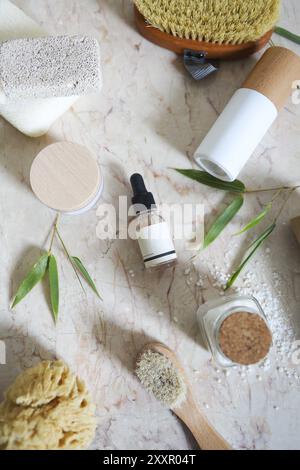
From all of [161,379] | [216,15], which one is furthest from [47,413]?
[216,15]

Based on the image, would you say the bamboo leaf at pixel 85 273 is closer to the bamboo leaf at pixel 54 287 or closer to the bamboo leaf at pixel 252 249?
the bamboo leaf at pixel 54 287

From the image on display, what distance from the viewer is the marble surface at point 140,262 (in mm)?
711

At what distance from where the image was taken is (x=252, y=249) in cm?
73

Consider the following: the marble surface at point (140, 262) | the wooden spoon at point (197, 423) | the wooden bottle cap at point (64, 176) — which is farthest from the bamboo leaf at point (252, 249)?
the wooden bottle cap at point (64, 176)

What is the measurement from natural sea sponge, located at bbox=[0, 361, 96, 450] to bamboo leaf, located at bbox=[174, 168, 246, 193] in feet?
1.18

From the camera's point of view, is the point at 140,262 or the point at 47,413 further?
the point at 140,262

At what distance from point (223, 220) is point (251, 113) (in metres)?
0.17

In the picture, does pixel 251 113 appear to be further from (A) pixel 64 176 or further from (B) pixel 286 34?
(A) pixel 64 176

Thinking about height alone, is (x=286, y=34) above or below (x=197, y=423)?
above

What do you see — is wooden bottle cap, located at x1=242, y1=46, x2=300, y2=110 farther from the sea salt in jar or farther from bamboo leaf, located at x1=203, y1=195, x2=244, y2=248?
the sea salt in jar

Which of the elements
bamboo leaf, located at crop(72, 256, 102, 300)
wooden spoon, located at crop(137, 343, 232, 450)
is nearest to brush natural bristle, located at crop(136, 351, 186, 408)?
wooden spoon, located at crop(137, 343, 232, 450)

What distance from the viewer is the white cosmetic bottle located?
0.68m

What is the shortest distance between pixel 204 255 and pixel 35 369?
1.04ft

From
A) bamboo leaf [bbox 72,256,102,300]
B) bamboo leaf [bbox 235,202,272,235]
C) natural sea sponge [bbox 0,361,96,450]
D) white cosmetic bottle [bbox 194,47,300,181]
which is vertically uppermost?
white cosmetic bottle [bbox 194,47,300,181]
